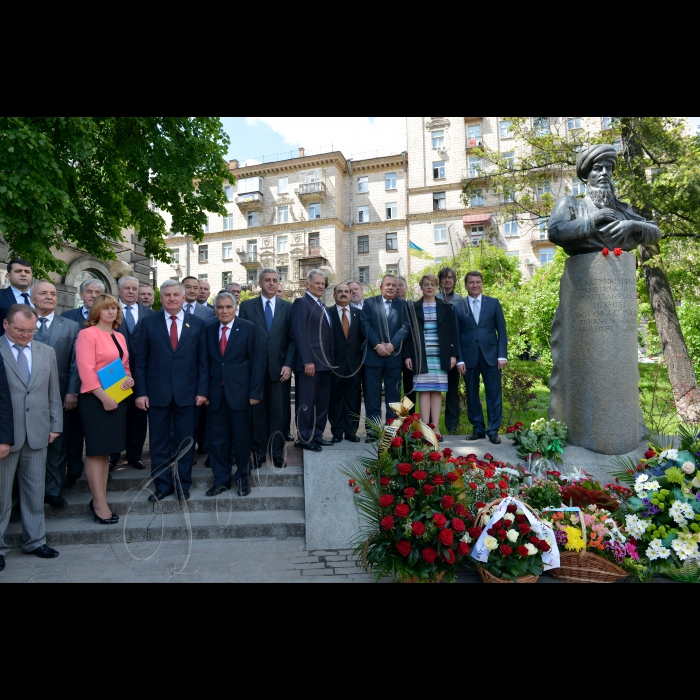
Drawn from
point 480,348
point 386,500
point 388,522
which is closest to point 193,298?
point 480,348

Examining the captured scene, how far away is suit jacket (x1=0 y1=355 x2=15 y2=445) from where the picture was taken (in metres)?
4.41

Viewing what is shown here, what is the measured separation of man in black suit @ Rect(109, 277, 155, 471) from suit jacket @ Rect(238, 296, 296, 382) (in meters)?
1.19

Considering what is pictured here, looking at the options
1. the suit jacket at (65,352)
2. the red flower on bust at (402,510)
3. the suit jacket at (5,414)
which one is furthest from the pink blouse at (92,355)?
the red flower on bust at (402,510)

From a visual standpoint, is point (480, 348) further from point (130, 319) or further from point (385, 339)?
point (130, 319)

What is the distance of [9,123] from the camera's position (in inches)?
298

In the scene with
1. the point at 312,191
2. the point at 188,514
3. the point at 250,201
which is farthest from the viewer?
the point at 250,201

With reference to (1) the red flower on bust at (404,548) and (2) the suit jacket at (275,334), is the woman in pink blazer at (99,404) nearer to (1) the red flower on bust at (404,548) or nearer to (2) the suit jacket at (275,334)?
(2) the suit jacket at (275,334)

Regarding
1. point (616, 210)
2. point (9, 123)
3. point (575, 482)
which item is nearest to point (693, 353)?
point (616, 210)

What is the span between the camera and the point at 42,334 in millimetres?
5375

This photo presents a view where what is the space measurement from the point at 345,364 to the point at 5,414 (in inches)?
143

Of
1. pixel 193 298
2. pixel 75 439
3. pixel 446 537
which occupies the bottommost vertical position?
pixel 446 537

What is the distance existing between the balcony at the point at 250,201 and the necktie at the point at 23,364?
4110 centimetres

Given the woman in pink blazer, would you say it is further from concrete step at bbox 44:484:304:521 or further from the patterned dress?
the patterned dress

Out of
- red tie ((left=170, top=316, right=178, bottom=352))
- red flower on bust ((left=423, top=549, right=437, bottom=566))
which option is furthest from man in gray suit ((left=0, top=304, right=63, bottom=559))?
red flower on bust ((left=423, top=549, right=437, bottom=566))
